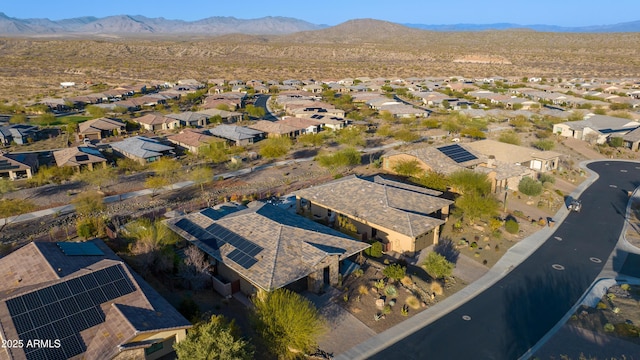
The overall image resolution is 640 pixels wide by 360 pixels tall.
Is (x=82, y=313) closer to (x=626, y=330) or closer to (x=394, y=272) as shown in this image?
(x=394, y=272)

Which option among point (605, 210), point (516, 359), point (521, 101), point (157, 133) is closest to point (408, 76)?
point (521, 101)

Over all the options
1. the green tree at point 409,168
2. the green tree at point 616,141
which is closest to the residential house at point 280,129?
the green tree at point 409,168

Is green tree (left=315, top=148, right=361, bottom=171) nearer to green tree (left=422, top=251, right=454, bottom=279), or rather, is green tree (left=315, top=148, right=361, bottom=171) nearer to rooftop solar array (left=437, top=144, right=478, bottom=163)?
rooftop solar array (left=437, top=144, right=478, bottom=163)

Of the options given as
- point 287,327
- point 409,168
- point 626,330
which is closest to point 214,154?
point 409,168

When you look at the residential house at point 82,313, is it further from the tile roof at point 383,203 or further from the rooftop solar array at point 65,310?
the tile roof at point 383,203

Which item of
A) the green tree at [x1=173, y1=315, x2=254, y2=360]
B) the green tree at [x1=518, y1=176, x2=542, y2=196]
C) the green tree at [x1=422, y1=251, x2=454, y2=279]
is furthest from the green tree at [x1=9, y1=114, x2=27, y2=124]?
the green tree at [x1=518, y1=176, x2=542, y2=196]

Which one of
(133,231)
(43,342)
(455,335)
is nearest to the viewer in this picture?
(43,342)

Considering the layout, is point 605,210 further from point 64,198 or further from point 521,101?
point 521,101
